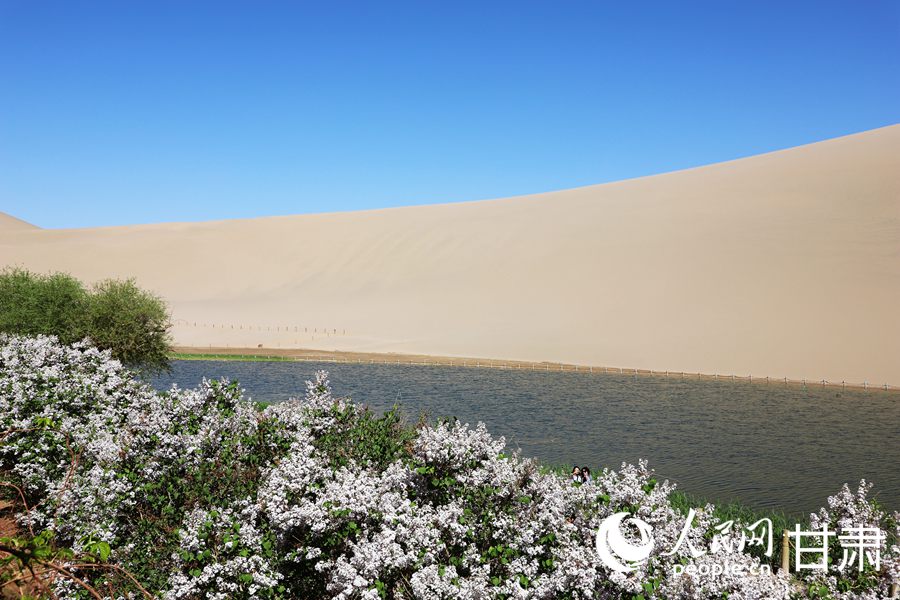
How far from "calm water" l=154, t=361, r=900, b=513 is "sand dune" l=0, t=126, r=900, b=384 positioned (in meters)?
9.92

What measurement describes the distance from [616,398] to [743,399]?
724 centimetres

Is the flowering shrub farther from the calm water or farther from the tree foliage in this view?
the tree foliage

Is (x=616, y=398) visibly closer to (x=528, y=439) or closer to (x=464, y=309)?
(x=528, y=439)

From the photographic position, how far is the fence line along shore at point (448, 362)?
150ft

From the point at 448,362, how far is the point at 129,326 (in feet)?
87.6

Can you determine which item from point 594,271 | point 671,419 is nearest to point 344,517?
point 671,419

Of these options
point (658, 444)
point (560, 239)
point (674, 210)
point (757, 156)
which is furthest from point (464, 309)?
point (757, 156)

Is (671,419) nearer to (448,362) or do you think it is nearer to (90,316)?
(448,362)

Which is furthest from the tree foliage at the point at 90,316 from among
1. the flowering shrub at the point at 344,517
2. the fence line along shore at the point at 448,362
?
the flowering shrub at the point at 344,517

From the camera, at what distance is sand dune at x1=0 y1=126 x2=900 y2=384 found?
55125mm

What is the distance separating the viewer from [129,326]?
33219mm

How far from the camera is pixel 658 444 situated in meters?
27.3

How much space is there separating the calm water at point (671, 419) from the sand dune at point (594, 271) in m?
9.92

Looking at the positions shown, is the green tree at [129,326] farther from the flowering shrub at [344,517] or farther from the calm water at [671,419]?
the flowering shrub at [344,517]
